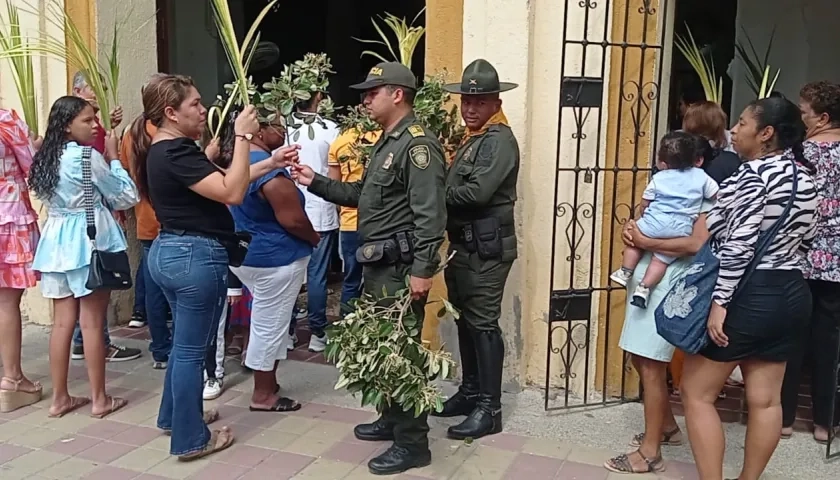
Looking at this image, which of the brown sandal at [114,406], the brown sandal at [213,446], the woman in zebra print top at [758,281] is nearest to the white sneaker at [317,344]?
the brown sandal at [114,406]

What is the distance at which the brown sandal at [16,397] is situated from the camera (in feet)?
15.2

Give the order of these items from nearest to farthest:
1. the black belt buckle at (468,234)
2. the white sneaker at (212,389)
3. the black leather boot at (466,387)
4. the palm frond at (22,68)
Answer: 1. the black belt buckle at (468,234)
2. the black leather boot at (466,387)
3. the white sneaker at (212,389)
4. the palm frond at (22,68)

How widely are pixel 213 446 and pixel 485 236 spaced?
181cm

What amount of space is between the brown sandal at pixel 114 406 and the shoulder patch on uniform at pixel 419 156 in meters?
2.43

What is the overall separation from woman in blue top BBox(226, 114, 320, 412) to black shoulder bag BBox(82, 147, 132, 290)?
0.65m

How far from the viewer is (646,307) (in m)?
3.90

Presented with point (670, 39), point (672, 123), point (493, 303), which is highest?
point (670, 39)

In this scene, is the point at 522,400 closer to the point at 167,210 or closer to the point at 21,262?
the point at 167,210

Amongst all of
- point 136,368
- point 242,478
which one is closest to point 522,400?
point 242,478

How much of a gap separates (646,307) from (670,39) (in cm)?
183

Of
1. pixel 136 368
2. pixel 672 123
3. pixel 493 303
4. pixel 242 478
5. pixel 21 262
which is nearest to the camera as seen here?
pixel 242 478

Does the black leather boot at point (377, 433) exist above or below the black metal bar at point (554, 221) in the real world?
below

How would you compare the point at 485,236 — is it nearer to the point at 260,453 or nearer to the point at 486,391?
the point at 486,391

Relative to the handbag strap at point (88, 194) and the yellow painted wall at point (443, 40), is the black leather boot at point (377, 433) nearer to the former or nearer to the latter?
the yellow painted wall at point (443, 40)
